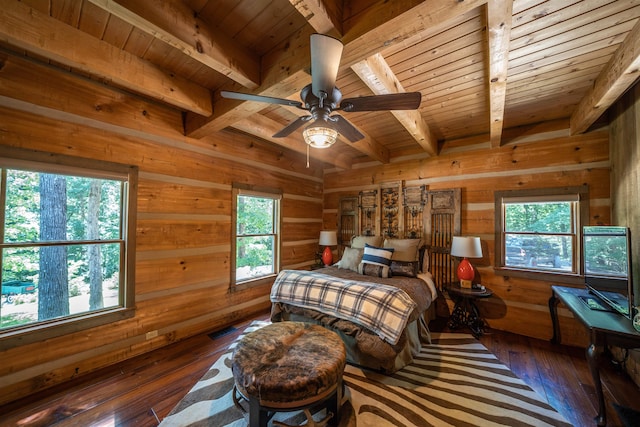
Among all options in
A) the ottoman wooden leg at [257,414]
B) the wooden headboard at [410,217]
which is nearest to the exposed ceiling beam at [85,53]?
the ottoman wooden leg at [257,414]

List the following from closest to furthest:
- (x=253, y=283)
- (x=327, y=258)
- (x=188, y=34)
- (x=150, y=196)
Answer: (x=188, y=34), (x=150, y=196), (x=253, y=283), (x=327, y=258)

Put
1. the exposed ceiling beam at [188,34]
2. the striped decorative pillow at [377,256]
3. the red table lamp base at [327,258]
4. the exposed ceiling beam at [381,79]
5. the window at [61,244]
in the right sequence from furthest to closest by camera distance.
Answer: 1. the red table lamp base at [327,258]
2. the striped decorative pillow at [377,256]
3. the window at [61,244]
4. the exposed ceiling beam at [381,79]
5. the exposed ceiling beam at [188,34]

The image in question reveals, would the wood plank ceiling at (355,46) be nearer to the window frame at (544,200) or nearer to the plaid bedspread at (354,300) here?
the window frame at (544,200)

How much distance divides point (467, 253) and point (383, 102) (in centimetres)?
250

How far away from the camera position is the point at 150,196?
2.66 m

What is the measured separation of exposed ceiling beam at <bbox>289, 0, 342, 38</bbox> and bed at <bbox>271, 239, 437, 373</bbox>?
2179mm

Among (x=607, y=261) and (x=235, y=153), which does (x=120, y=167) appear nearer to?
(x=235, y=153)

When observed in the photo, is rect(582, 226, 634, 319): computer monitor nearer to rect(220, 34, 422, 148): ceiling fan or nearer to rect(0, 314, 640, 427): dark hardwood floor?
rect(0, 314, 640, 427): dark hardwood floor

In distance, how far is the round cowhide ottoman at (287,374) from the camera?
1386mm

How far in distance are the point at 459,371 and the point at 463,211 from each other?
223cm

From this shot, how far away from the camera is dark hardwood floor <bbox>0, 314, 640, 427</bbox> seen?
174cm

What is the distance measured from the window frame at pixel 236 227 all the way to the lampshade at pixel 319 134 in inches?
81.1

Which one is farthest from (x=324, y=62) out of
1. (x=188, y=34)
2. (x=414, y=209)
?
(x=414, y=209)

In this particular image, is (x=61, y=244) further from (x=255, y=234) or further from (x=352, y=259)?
(x=352, y=259)
